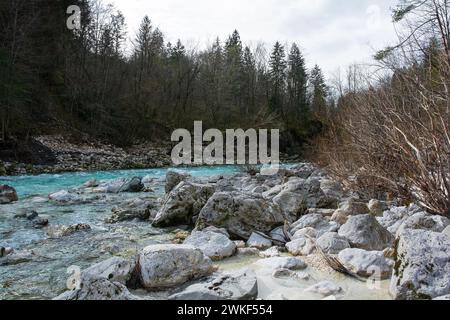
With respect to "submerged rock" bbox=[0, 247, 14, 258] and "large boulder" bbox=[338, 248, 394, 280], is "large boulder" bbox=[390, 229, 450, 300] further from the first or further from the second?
"submerged rock" bbox=[0, 247, 14, 258]

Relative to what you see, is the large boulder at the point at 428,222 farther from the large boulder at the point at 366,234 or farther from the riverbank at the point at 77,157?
the riverbank at the point at 77,157

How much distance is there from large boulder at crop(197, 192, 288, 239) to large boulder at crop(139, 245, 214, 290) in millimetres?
1522

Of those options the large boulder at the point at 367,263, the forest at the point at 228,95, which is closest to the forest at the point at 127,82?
the forest at the point at 228,95

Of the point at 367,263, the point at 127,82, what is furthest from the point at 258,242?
the point at 127,82

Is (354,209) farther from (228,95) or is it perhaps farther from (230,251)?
(228,95)

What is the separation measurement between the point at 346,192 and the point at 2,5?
70.6 ft

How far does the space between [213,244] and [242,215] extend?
1.00 metres

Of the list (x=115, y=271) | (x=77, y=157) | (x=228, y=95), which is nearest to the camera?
(x=115, y=271)

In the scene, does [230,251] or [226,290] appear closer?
[226,290]

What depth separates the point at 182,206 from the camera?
5.73 meters

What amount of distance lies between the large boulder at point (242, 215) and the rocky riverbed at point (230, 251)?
14 millimetres

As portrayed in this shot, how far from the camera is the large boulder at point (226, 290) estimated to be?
248 cm

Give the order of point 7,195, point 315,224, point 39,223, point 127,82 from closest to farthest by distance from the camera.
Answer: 1. point 315,224
2. point 39,223
3. point 7,195
4. point 127,82
